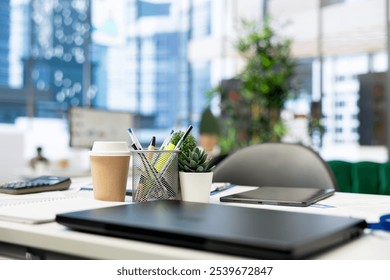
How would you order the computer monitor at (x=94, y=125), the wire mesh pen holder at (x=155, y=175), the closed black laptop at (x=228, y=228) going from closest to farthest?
the closed black laptop at (x=228, y=228) < the wire mesh pen holder at (x=155, y=175) < the computer monitor at (x=94, y=125)

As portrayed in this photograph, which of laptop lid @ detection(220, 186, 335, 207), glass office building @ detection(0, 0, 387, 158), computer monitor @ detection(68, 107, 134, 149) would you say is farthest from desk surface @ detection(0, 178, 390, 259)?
glass office building @ detection(0, 0, 387, 158)

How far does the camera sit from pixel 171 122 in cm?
757

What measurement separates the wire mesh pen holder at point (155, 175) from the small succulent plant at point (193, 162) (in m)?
0.02

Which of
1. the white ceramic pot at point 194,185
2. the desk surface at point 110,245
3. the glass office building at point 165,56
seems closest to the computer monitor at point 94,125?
the glass office building at point 165,56

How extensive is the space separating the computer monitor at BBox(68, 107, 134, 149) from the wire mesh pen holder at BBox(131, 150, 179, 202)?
2.62 metres

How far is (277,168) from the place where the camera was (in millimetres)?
1646

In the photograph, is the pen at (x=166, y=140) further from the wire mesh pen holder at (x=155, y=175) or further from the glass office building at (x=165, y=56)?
the glass office building at (x=165, y=56)

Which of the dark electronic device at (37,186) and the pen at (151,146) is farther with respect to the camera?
the dark electronic device at (37,186)

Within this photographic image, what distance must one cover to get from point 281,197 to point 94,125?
2909 millimetres

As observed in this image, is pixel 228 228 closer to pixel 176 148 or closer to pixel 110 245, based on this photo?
pixel 110 245

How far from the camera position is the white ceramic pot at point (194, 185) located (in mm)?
1006
